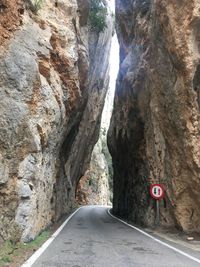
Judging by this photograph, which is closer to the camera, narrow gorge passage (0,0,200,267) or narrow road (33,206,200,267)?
narrow road (33,206,200,267)

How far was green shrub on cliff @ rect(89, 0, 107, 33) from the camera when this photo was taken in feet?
85.7

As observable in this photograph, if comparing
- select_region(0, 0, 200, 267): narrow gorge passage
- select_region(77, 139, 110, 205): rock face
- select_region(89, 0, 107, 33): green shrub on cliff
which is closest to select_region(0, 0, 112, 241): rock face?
select_region(0, 0, 200, 267): narrow gorge passage

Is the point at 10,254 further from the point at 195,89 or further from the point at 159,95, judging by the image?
the point at 159,95

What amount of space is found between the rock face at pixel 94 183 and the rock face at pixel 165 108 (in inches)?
1314

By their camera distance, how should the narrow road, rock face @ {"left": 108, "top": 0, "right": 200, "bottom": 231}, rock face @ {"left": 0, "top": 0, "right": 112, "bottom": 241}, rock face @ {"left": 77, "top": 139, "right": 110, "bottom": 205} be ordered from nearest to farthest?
the narrow road < rock face @ {"left": 0, "top": 0, "right": 112, "bottom": 241} < rock face @ {"left": 108, "top": 0, "right": 200, "bottom": 231} < rock face @ {"left": 77, "top": 139, "right": 110, "bottom": 205}

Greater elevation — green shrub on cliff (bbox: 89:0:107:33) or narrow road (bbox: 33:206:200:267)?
green shrub on cliff (bbox: 89:0:107:33)

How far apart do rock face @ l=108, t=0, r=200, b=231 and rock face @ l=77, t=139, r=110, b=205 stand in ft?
110

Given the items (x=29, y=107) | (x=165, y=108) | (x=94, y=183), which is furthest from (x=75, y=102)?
(x=94, y=183)

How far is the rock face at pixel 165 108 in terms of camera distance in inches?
620

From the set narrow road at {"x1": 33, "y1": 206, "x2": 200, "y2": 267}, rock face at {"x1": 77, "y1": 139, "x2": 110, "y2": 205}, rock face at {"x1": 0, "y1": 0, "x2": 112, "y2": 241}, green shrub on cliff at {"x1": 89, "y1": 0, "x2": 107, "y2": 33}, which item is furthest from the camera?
rock face at {"x1": 77, "y1": 139, "x2": 110, "y2": 205}

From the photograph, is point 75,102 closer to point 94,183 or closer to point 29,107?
point 29,107

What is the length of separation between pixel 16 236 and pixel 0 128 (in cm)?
324

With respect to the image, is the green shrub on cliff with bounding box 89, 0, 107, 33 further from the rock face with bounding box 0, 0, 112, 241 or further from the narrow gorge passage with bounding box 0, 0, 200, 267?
the rock face with bounding box 0, 0, 112, 241

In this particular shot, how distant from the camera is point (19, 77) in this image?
12586 millimetres
